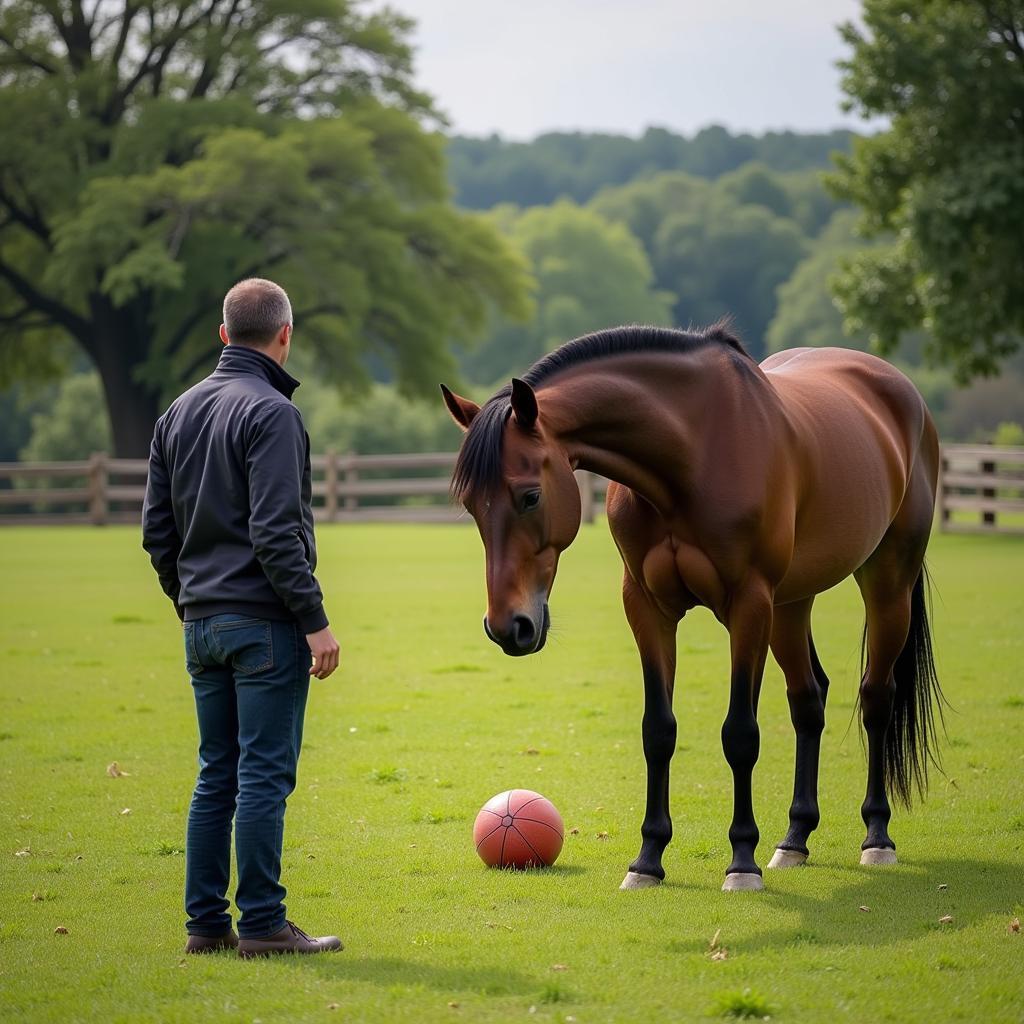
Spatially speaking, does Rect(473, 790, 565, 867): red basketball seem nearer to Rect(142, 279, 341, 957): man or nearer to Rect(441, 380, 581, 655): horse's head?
Rect(441, 380, 581, 655): horse's head

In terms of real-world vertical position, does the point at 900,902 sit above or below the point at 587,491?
above

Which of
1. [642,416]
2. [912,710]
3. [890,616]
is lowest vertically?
[912,710]

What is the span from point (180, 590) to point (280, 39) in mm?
37041

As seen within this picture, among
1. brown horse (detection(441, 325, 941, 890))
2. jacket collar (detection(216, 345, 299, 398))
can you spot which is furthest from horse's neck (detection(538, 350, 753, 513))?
jacket collar (detection(216, 345, 299, 398))

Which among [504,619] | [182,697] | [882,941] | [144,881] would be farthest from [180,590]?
[182,697]

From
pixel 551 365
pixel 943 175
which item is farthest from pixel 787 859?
pixel 943 175

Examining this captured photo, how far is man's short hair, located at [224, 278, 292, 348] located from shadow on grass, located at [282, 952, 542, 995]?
218cm

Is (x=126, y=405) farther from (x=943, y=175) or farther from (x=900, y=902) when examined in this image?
(x=900, y=902)

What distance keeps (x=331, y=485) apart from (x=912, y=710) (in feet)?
94.0

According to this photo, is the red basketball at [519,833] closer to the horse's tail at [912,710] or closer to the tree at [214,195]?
the horse's tail at [912,710]

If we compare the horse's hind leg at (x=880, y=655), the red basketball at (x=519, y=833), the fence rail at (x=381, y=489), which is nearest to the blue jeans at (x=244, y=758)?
the red basketball at (x=519, y=833)

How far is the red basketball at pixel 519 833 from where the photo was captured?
618 cm

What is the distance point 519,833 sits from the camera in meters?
6.18

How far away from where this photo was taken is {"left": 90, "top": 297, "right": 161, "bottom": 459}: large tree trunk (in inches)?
1548
